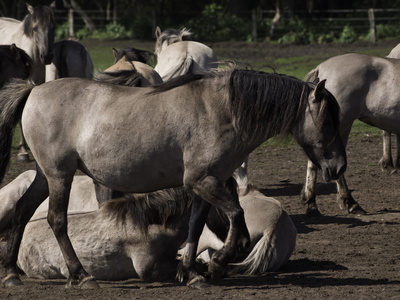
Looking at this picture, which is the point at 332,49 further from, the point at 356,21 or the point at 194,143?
the point at 194,143

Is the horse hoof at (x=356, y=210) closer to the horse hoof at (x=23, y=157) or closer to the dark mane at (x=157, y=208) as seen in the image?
the dark mane at (x=157, y=208)

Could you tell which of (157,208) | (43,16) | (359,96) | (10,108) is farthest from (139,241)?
(43,16)

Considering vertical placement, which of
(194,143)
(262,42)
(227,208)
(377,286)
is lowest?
(262,42)

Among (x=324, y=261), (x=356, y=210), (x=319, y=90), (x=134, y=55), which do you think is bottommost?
(x=356, y=210)

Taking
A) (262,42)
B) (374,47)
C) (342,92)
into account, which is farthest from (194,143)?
(262,42)

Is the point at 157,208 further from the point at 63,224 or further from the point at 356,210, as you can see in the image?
the point at 356,210

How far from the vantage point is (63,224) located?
5562 millimetres

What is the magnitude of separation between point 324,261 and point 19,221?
2.53m

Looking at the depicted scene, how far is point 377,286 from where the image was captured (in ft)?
17.7

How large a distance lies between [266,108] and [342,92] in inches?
126

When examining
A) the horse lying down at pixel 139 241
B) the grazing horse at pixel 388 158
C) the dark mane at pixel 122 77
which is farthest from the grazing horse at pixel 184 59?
the horse lying down at pixel 139 241

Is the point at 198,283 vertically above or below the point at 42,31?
below

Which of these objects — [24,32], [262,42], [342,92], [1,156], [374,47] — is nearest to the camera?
[1,156]

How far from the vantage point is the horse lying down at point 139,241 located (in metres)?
5.85
